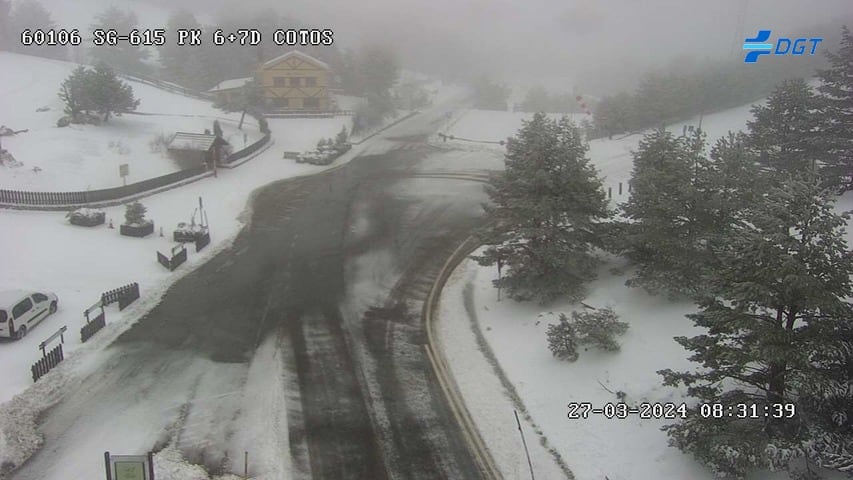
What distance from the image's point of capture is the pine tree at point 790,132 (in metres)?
32.0

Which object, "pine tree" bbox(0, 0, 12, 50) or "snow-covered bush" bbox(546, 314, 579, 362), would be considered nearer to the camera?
"snow-covered bush" bbox(546, 314, 579, 362)

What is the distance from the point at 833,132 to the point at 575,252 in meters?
15.6

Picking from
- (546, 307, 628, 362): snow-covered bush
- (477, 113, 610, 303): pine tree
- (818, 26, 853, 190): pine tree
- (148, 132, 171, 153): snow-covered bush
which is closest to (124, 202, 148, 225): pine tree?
(148, 132, 171, 153): snow-covered bush

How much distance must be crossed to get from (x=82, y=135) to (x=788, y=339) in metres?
50.6

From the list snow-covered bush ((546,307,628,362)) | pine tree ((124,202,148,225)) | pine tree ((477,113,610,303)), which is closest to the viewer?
snow-covered bush ((546,307,628,362))

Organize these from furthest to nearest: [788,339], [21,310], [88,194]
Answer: [88,194]
[21,310]
[788,339]

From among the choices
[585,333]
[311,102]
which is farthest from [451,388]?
[311,102]

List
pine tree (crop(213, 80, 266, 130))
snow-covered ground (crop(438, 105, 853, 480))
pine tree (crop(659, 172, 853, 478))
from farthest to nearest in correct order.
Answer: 1. pine tree (crop(213, 80, 266, 130))
2. snow-covered ground (crop(438, 105, 853, 480))
3. pine tree (crop(659, 172, 853, 478))

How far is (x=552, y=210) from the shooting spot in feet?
81.5

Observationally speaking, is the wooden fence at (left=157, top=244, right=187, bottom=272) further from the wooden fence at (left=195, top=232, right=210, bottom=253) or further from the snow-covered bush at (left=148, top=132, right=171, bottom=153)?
the snow-covered bush at (left=148, top=132, right=171, bottom=153)

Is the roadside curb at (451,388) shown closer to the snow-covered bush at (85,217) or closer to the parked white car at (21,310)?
the parked white car at (21,310)

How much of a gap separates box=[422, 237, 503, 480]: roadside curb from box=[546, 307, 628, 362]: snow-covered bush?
3.57m

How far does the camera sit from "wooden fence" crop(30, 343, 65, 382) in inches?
820

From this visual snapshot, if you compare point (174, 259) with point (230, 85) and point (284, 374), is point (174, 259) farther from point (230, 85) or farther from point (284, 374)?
point (230, 85)
